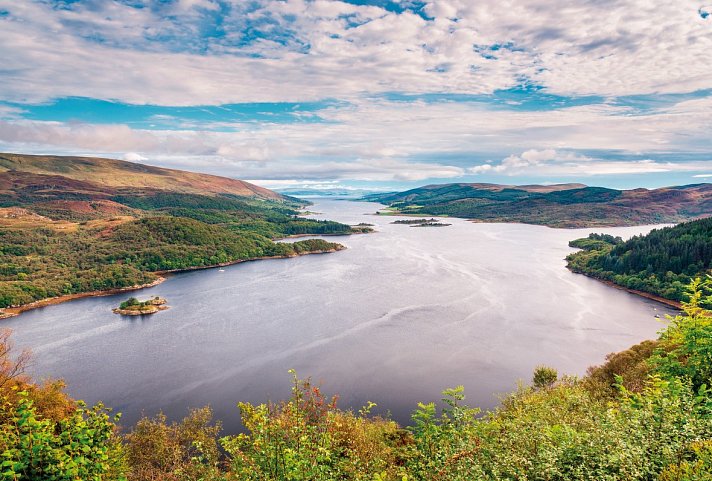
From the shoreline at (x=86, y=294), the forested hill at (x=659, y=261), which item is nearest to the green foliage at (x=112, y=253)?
the shoreline at (x=86, y=294)

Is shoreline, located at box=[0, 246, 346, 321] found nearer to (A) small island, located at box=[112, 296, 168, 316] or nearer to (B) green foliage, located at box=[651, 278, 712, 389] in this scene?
(A) small island, located at box=[112, 296, 168, 316]

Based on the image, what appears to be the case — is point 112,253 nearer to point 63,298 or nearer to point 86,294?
point 86,294

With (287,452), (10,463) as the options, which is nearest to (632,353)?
(287,452)

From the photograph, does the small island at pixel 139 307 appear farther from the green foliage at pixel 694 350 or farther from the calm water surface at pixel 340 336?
the green foliage at pixel 694 350

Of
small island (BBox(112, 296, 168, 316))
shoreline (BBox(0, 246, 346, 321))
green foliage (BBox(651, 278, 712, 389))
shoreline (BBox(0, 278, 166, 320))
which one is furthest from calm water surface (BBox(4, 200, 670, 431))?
green foliage (BBox(651, 278, 712, 389))

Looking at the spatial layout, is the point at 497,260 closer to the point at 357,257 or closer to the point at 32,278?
the point at 357,257

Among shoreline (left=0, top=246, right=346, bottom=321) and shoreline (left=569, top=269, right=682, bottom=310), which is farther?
shoreline (left=0, top=246, right=346, bottom=321)
